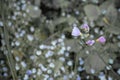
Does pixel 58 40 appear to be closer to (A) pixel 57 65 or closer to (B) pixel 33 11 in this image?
(A) pixel 57 65

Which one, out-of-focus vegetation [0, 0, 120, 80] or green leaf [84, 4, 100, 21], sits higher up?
green leaf [84, 4, 100, 21]

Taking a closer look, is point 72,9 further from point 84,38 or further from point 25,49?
point 84,38

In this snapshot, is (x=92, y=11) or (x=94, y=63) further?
(x=92, y=11)

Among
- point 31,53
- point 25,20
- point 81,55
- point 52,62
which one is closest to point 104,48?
point 81,55

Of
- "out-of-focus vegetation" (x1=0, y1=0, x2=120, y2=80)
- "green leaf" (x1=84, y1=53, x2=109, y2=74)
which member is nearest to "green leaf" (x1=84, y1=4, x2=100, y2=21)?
"out-of-focus vegetation" (x1=0, y1=0, x2=120, y2=80)

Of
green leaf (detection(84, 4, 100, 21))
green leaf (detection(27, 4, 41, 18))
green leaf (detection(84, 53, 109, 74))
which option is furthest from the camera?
green leaf (detection(27, 4, 41, 18))

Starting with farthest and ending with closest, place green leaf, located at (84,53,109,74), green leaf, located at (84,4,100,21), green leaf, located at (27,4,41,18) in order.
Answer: green leaf, located at (27,4,41,18) → green leaf, located at (84,4,100,21) → green leaf, located at (84,53,109,74)

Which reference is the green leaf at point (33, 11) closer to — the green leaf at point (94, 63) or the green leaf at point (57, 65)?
the green leaf at point (57, 65)

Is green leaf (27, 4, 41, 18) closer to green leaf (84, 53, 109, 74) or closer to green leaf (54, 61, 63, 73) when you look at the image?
green leaf (54, 61, 63, 73)

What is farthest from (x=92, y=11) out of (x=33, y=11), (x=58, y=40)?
(x=33, y=11)

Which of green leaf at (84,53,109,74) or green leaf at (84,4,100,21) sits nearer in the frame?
green leaf at (84,53,109,74)
